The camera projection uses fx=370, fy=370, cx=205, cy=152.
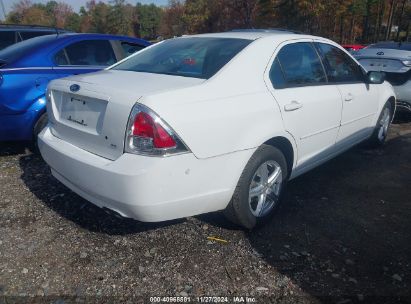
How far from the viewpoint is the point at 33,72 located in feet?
13.8

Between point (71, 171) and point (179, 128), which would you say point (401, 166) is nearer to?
point (179, 128)

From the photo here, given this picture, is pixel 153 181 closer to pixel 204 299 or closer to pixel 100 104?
pixel 100 104

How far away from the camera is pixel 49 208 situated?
3.41 metres

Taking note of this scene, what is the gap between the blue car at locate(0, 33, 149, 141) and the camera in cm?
404

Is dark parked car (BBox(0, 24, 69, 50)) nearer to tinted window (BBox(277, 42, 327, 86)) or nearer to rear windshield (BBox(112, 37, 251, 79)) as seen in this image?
rear windshield (BBox(112, 37, 251, 79))

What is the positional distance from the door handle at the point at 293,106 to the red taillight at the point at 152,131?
3.85ft

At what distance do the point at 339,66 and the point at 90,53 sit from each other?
3.24 meters

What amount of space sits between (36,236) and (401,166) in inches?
166

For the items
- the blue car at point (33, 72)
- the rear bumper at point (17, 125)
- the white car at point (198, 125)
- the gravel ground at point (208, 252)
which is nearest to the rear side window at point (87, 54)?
the blue car at point (33, 72)

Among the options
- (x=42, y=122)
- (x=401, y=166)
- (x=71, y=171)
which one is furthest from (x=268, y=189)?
(x=42, y=122)

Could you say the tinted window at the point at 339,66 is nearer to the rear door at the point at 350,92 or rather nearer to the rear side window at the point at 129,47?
the rear door at the point at 350,92

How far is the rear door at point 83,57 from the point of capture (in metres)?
4.58

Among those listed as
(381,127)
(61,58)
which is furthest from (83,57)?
(381,127)

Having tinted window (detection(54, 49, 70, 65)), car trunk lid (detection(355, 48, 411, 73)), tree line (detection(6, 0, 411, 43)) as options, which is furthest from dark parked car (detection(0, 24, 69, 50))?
tree line (detection(6, 0, 411, 43))
